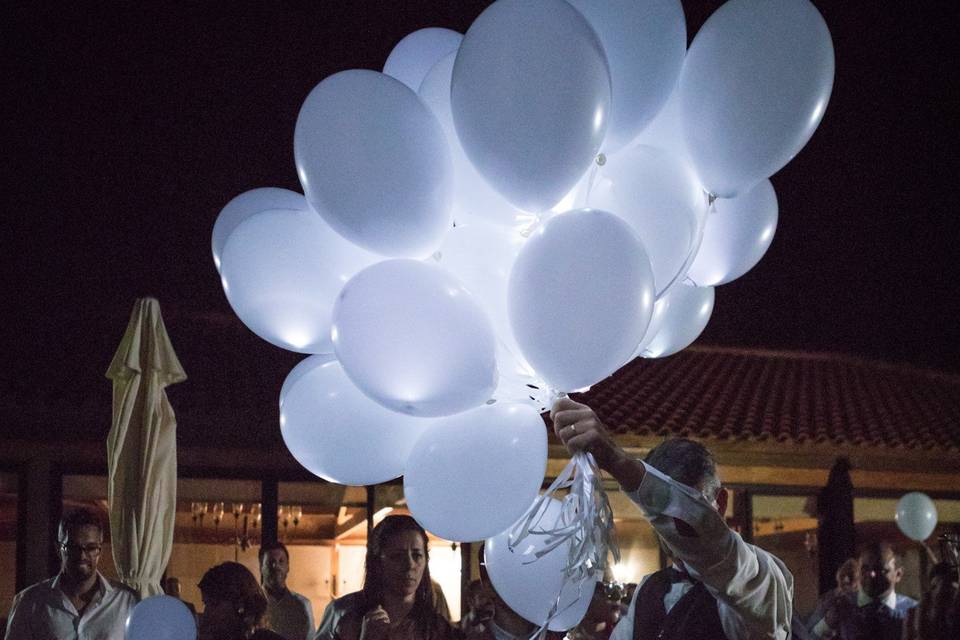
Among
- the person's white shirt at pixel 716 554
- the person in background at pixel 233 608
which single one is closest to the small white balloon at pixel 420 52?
the person's white shirt at pixel 716 554

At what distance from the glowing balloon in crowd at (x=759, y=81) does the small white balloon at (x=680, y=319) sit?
63 cm

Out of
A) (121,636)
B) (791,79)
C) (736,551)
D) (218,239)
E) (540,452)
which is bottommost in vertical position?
(121,636)

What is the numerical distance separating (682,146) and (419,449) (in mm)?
1107

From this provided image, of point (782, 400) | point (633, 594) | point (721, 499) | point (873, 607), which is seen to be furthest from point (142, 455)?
point (782, 400)

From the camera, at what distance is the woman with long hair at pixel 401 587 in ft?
11.3

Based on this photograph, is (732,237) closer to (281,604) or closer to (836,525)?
(281,604)

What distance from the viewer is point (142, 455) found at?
573cm

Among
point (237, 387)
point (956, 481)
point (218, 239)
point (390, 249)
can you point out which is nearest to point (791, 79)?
point (390, 249)

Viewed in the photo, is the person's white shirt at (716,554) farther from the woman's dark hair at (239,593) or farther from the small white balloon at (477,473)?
the woman's dark hair at (239,593)

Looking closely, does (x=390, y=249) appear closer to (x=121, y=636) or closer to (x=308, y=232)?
(x=308, y=232)

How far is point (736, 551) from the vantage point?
2.43 metres

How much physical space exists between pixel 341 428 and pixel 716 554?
1.07 metres

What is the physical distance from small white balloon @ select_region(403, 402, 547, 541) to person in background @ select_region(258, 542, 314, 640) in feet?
14.5

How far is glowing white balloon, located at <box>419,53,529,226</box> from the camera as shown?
258cm
